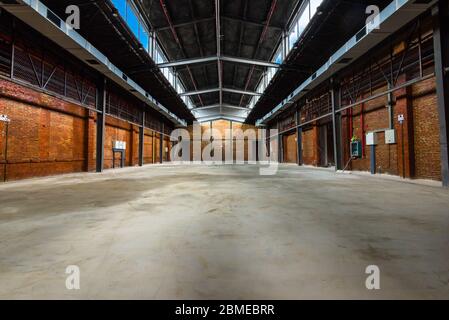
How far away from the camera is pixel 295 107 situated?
58.3ft

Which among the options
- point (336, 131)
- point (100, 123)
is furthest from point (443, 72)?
point (100, 123)

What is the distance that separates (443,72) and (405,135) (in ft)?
7.96

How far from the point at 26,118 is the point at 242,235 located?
9396mm

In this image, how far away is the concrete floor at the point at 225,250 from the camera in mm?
1421

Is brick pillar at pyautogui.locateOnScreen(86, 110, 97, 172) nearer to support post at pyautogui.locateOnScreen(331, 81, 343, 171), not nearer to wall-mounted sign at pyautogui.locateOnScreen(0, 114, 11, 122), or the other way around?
wall-mounted sign at pyautogui.locateOnScreen(0, 114, 11, 122)

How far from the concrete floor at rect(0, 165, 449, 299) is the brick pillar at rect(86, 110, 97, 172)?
26.3ft

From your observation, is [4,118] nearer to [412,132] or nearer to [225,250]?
[225,250]

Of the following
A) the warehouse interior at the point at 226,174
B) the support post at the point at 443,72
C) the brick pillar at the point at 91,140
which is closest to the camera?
the warehouse interior at the point at 226,174

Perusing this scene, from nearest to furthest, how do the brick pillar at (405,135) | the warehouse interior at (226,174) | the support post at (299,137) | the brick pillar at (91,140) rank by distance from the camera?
the warehouse interior at (226,174) → the brick pillar at (405,135) → the brick pillar at (91,140) → the support post at (299,137)

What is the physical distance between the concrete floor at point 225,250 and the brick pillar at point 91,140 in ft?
26.3

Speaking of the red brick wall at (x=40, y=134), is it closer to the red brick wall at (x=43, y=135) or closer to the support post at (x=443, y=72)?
the red brick wall at (x=43, y=135)

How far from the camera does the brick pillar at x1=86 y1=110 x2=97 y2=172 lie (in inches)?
431

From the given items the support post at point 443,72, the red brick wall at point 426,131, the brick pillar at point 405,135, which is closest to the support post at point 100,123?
the brick pillar at point 405,135

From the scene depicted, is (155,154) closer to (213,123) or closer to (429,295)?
(213,123)
